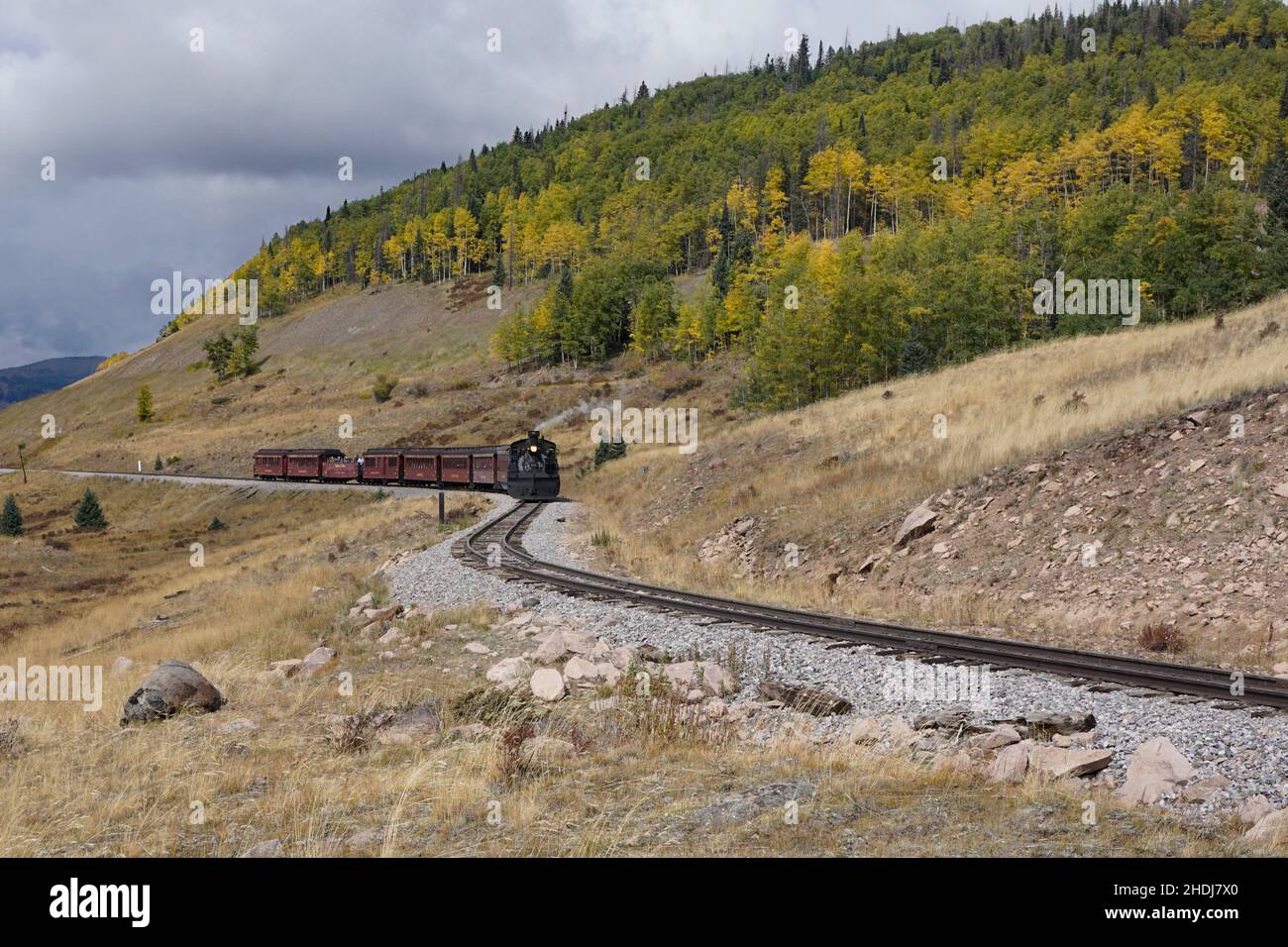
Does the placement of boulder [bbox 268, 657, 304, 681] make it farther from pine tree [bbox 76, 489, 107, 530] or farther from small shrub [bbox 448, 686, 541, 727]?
pine tree [bbox 76, 489, 107, 530]

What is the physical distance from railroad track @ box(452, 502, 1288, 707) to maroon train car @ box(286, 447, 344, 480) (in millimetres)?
49178

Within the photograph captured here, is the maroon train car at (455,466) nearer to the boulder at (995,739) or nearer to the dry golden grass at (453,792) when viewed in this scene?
the dry golden grass at (453,792)

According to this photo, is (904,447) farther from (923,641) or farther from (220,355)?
(220,355)

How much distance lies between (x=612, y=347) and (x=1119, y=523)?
9201 cm

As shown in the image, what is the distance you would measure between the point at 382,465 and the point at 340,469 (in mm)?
6915

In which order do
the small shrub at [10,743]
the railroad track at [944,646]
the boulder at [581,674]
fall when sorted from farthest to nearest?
1. the boulder at [581,674]
2. the small shrub at [10,743]
3. the railroad track at [944,646]

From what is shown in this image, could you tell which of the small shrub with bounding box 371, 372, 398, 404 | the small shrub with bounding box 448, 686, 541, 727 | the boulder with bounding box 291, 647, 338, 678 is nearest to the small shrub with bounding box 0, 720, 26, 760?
the boulder with bounding box 291, 647, 338, 678

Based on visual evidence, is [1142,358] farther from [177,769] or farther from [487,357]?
[487,357]

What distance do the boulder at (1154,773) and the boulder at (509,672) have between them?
21.1ft

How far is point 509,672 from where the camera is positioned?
431 inches

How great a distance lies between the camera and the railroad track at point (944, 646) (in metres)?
9.00

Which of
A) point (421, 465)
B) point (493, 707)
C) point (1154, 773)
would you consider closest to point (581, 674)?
point (493, 707)

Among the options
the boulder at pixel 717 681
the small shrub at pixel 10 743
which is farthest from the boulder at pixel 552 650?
the small shrub at pixel 10 743
